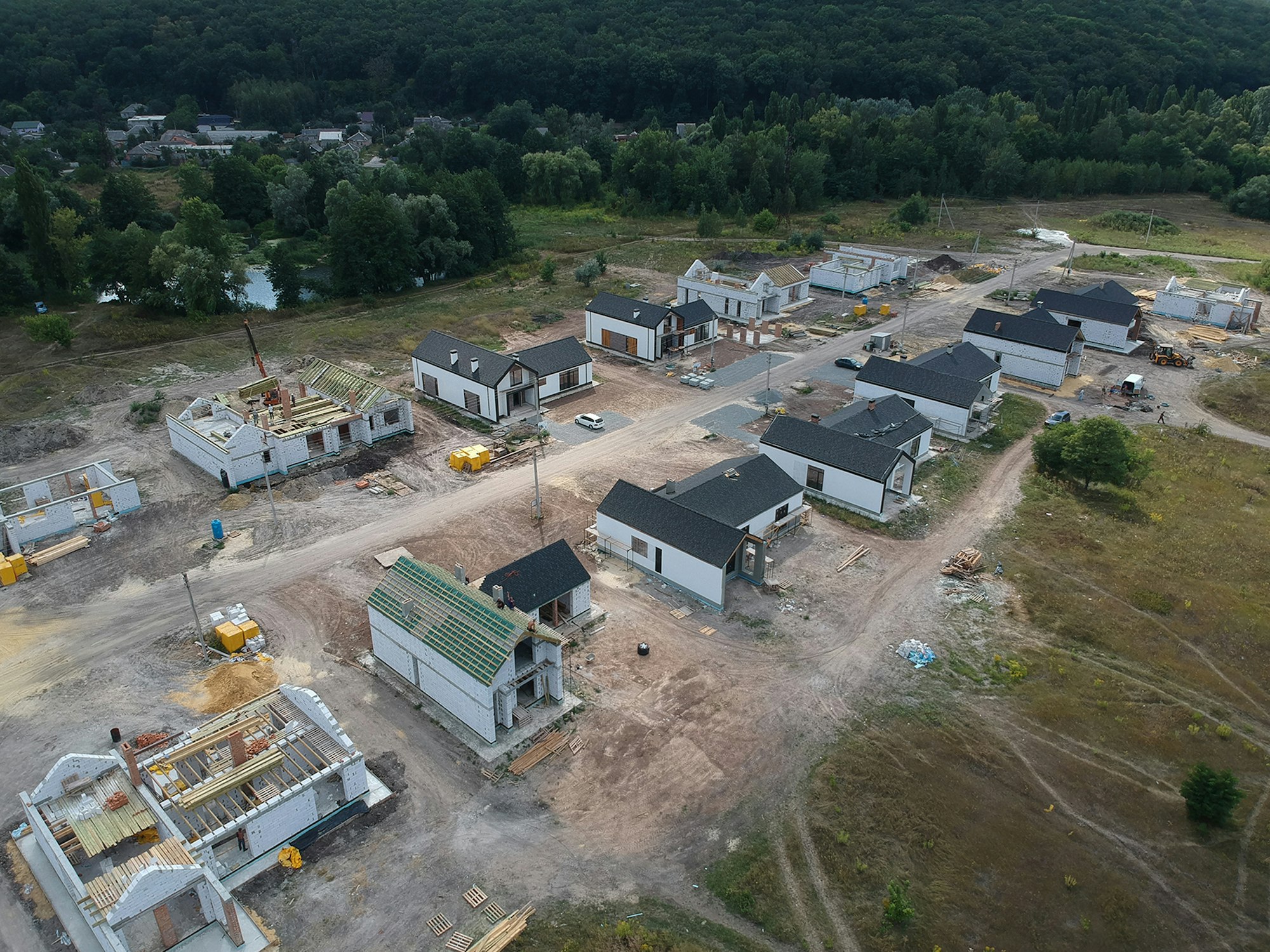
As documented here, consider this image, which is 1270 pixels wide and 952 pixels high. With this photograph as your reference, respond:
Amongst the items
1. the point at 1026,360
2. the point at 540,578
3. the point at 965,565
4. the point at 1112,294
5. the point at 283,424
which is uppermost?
the point at 1112,294

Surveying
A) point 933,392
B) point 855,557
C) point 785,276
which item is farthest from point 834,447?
point 785,276

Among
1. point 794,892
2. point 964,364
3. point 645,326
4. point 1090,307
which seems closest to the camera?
point 794,892

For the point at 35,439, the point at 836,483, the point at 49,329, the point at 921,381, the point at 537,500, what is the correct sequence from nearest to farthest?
the point at 537,500 < the point at 836,483 < the point at 35,439 < the point at 921,381 < the point at 49,329

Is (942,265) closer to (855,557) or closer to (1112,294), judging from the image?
(1112,294)

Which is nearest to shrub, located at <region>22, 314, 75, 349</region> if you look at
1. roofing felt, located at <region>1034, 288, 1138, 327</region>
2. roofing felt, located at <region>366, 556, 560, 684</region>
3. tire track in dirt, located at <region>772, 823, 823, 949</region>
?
roofing felt, located at <region>366, 556, 560, 684</region>

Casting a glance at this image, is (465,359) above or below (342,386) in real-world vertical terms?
above

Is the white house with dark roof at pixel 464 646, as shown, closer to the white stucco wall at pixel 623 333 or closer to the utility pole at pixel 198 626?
the utility pole at pixel 198 626

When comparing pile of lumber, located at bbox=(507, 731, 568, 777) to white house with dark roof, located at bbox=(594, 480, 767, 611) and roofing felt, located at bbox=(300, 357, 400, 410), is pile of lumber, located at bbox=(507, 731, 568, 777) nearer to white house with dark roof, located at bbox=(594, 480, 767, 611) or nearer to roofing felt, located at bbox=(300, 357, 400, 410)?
white house with dark roof, located at bbox=(594, 480, 767, 611)
